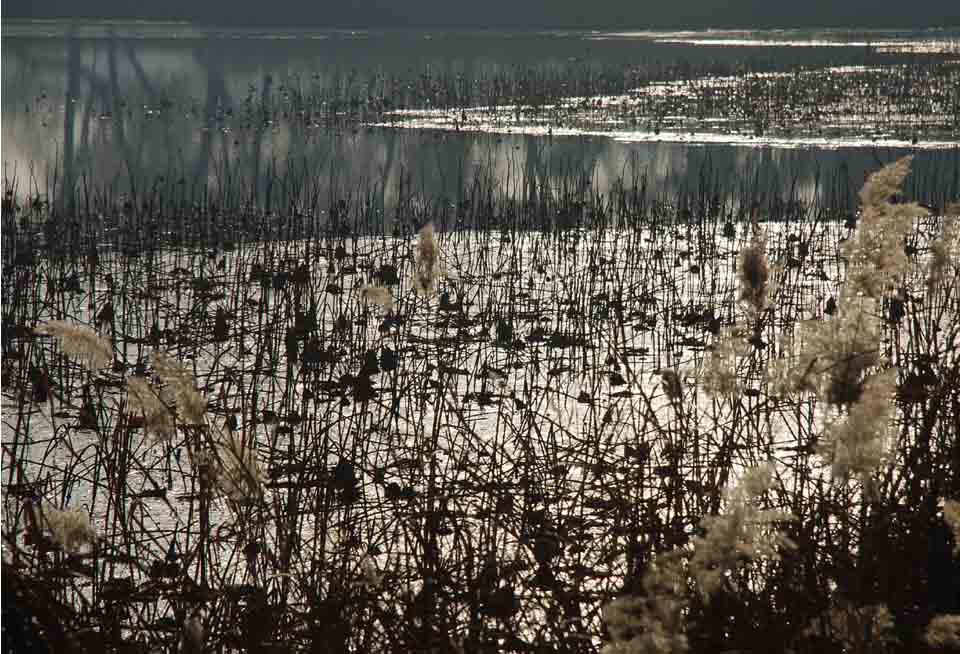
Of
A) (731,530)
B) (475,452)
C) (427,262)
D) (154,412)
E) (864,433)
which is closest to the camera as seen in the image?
(731,530)

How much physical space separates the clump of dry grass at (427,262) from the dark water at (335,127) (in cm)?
493

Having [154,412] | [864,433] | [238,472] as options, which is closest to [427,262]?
[238,472]

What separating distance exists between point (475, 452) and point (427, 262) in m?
1.52

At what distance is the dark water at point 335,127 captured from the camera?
35.8 feet

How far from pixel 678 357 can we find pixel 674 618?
353cm

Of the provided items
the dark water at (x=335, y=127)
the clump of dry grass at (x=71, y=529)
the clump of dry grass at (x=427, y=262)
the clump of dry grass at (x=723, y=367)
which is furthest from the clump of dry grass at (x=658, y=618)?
the dark water at (x=335, y=127)

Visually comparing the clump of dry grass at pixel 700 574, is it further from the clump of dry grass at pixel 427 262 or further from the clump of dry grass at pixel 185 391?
the clump of dry grass at pixel 427 262

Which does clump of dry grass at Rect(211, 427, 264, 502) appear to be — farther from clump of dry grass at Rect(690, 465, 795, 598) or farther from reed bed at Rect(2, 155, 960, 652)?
clump of dry grass at Rect(690, 465, 795, 598)

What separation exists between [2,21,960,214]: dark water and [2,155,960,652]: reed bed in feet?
4.43

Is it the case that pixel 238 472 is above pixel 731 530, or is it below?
below

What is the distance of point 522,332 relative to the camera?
5.20 metres

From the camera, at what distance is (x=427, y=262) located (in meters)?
2.15

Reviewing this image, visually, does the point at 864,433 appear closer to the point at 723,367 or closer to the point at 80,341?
the point at 723,367

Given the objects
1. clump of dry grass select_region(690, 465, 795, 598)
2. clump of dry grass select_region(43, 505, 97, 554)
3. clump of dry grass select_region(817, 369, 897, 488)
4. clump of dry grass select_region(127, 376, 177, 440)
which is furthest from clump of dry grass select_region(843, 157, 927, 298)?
clump of dry grass select_region(43, 505, 97, 554)
